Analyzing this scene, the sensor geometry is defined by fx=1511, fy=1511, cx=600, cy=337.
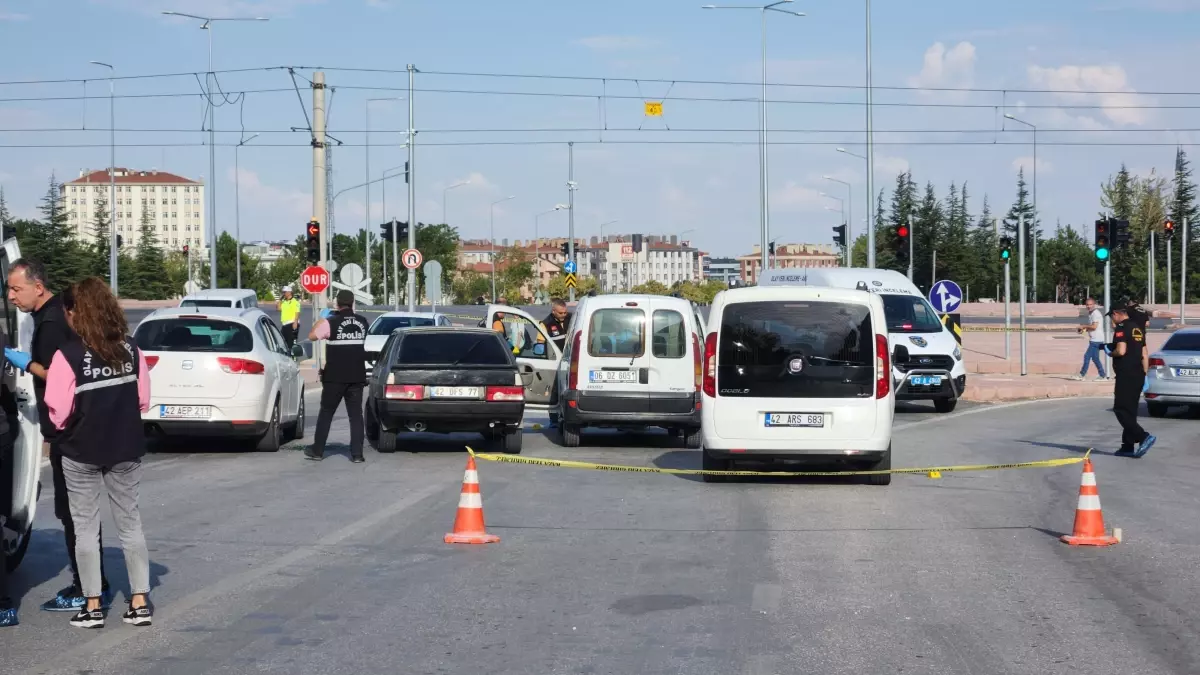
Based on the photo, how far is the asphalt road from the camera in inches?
272

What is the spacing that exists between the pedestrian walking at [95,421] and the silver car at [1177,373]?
2006 cm

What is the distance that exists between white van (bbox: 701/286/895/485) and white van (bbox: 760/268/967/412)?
33.0 feet

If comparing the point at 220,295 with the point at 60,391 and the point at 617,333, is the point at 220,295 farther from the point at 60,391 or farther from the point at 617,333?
the point at 60,391

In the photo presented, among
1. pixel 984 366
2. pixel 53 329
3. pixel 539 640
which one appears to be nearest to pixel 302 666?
pixel 539 640

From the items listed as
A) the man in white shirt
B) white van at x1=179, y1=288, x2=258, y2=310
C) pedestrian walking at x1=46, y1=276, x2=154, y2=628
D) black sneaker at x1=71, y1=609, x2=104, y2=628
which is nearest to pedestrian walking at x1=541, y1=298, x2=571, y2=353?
the man in white shirt

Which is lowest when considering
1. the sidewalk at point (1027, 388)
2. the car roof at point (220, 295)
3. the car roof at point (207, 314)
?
the sidewalk at point (1027, 388)

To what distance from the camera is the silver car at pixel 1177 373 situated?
23.9m

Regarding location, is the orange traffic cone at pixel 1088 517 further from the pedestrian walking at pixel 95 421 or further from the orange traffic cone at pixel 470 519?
the pedestrian walking at pixel 95 421

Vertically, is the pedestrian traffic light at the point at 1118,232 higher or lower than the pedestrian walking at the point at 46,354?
higher

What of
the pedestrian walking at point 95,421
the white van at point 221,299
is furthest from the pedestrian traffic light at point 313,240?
the pedestrian walking at point 95,421

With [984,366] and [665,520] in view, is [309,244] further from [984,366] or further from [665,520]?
[665,520]

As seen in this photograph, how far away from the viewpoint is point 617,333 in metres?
18.2

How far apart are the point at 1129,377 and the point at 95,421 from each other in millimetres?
13461

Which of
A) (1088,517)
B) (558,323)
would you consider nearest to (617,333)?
(558,323)
